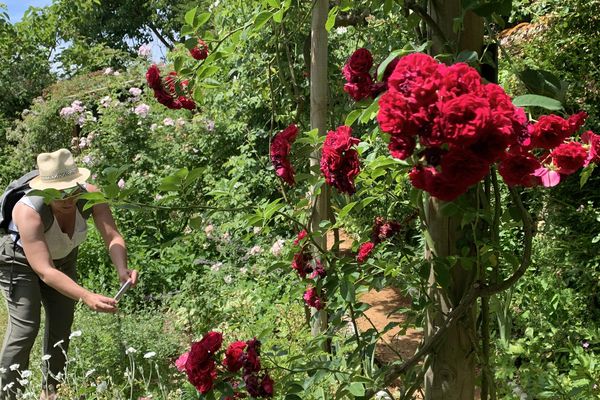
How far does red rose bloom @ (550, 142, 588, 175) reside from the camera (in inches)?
42.2

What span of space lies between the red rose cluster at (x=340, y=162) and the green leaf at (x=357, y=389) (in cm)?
44

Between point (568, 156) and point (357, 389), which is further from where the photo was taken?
point (357, 389)

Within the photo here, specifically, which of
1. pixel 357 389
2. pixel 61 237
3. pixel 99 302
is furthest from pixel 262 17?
pixel 61 237

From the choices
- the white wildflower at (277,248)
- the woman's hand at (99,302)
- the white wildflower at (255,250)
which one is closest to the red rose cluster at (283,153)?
the woman's hand at (99,302)

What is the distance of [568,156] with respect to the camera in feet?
3.52

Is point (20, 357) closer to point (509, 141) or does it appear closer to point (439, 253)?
point (439, 253)

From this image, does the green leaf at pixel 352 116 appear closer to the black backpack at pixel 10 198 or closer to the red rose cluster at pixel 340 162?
the red rose cluster at pixel 340 162

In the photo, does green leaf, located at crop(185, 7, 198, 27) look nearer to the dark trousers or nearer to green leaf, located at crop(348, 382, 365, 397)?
green leaf, located at crop(348, 382, 365, 397)

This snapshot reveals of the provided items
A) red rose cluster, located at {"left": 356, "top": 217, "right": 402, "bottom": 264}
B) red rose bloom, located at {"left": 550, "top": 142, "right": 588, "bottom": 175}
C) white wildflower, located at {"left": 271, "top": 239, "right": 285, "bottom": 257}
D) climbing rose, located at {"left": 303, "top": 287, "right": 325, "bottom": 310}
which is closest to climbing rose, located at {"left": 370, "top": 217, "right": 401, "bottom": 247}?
red rose cluster, located at {"left": 356, "top": 217, "right": 402, "bottom": 264}

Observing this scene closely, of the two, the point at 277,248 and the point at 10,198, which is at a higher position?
the point at 10,198

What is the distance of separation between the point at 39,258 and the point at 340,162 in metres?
1.74

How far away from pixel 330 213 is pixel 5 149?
758cm

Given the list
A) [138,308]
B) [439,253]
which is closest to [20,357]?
[138,308]

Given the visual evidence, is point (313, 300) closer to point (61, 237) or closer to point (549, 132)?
point (549, 132)
